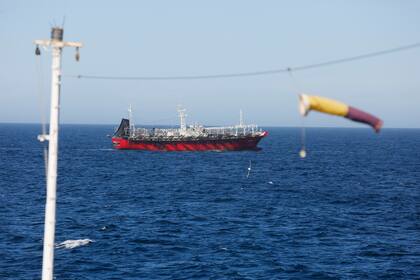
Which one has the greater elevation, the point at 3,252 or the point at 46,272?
the point at 46,272

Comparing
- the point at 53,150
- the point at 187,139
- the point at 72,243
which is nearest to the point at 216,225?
the point at 72,243

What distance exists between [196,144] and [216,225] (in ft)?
347

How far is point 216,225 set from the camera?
56094 millimetres

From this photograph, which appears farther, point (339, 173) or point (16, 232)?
point (339, 173)

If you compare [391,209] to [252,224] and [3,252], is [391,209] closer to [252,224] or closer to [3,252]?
[252,224]

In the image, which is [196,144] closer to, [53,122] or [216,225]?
[216,225]

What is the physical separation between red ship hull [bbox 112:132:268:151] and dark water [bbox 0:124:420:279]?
5294 centimetres

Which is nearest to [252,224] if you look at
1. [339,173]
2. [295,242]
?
[295,242]

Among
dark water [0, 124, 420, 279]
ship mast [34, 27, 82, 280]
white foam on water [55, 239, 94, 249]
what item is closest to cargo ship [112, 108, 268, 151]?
dark water [0, 124, 420, 279]

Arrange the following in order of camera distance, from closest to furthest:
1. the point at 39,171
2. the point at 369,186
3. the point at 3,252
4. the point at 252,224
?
the point at 3,252 < the point at 252,224 < the point at 369,186 < the point at 39,171

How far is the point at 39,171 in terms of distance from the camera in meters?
111

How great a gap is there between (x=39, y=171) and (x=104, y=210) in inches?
2081

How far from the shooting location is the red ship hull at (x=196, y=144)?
16025 cm

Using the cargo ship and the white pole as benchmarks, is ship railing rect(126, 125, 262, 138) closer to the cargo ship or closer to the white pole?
the cargo ship
